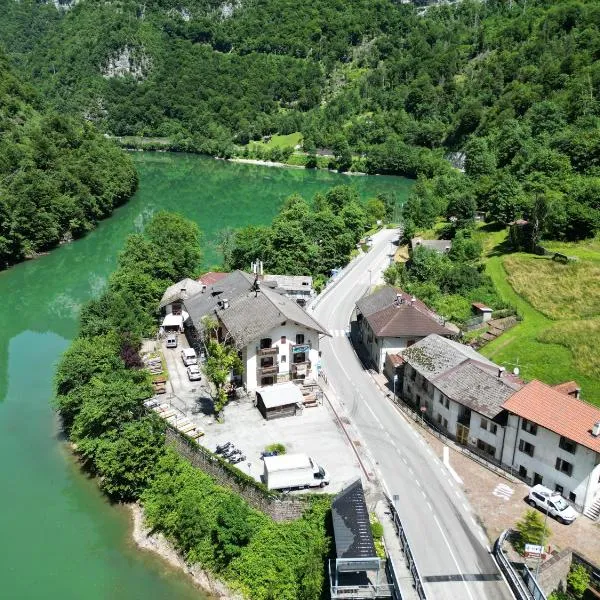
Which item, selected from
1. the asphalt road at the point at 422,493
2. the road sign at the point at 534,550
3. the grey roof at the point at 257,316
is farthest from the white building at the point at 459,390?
the road sign at the point at 534,550

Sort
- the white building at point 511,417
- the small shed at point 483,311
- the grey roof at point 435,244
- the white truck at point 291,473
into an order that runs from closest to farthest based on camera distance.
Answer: the white building at point 511,417 → the white truck at point 291,473 → the small shed at point 483,311 → the grey roof at point 435,244

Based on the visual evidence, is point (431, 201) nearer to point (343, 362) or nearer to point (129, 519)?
point (343, 362)

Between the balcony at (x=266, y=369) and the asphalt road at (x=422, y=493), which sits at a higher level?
the balcony at (x=266, y=369)

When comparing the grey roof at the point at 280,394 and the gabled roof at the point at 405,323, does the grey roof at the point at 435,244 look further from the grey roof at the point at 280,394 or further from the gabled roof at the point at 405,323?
the grey roof at the point at 280,394

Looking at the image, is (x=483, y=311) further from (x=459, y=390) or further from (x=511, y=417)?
(x=511, y=417)

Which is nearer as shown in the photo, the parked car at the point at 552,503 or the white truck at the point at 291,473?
the parked car at the point at 552,503

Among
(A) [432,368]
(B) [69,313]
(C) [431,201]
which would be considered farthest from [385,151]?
(A) [432,368]

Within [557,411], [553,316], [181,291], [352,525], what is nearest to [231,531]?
[352,525]
